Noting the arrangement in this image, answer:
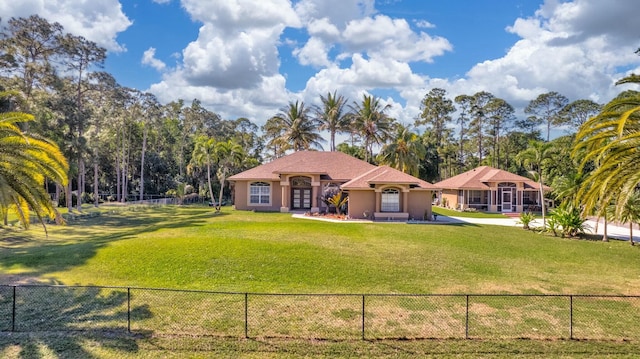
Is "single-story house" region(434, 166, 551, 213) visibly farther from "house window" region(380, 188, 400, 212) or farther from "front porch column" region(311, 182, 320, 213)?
"front porch column" region(311, 182, 320, 213)

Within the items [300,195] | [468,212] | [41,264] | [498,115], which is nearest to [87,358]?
[41,264]

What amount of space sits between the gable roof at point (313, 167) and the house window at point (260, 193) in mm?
889

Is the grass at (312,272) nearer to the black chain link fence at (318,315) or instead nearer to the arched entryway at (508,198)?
the black chain link fence at (318,315)

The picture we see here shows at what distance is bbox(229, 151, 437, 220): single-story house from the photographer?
29672 millimetres

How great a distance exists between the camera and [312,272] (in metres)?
14.6

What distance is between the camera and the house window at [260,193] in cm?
3600

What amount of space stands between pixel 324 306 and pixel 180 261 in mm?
7080

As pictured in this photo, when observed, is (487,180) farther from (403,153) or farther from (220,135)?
(220,135)

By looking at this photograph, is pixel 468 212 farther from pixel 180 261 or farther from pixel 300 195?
pixel 180 261

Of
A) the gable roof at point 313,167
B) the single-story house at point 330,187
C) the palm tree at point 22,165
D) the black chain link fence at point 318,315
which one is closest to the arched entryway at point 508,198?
the single-story house at point 330,187

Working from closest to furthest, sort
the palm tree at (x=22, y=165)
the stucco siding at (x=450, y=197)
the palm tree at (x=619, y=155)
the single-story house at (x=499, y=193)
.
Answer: the palm tree at (x=619, y=155), the palm tree at (x=22, y=165), the single-story house at (x=499, y=193), the stucco siding at (x=450, y=197)

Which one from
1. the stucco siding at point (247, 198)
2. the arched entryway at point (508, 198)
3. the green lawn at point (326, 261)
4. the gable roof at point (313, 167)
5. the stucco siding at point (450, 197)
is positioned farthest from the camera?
the stucco siding at point (450, 197)

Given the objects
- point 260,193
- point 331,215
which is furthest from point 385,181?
point 260,193

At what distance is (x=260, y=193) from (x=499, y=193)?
2548 centimetres
